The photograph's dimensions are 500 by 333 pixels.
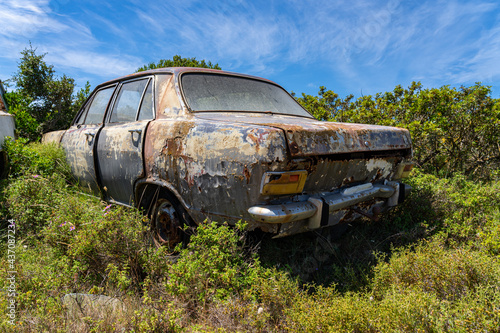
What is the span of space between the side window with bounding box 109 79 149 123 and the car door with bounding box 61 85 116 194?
0.22 meters

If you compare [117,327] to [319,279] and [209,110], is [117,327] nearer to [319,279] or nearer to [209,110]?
[319,279]

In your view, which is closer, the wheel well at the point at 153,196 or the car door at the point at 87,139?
the wheel well at the point at 153,196

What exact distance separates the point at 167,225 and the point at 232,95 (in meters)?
1.41

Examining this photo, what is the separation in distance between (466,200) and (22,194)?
4924 mm

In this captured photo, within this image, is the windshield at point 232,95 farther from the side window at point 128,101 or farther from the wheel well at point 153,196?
the wheel well at point 153,196

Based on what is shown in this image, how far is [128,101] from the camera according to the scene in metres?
3.66

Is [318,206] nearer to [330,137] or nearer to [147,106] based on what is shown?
[330,137]

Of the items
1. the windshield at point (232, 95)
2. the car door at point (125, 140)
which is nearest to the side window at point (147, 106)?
the car door at point (125, 140)

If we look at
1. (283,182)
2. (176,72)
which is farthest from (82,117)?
(283,182)

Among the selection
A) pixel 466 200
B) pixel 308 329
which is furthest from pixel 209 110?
pixel 466 200

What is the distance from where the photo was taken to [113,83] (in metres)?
4.16

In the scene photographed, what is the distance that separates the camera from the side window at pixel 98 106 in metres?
4.13

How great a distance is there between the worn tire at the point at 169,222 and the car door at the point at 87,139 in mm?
1211

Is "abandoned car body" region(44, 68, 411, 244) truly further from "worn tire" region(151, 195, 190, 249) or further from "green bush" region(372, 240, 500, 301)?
"green bush" region(372, 240, 500, 301)
